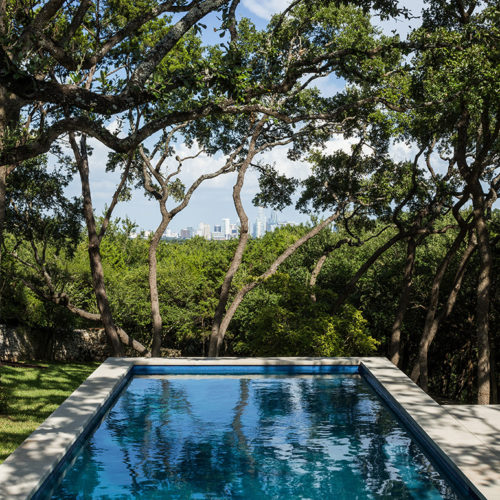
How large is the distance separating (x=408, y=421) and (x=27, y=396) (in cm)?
712

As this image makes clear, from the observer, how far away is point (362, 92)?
13500 mm

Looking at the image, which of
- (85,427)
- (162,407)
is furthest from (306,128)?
(85,427)

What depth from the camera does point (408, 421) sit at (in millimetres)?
6801

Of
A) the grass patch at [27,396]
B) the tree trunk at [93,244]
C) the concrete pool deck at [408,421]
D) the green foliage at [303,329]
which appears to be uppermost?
the tree trunk at [93,244]

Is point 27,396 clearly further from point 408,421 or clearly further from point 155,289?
point 408,421

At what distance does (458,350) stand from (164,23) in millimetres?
12557

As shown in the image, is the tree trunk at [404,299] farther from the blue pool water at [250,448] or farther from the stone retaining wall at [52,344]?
the stone retaining wall at [52,344]

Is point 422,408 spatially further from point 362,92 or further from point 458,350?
point 458,350

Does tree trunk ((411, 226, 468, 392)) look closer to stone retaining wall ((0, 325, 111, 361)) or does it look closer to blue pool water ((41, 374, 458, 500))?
blue pool water ((41, 374, 458, 500))

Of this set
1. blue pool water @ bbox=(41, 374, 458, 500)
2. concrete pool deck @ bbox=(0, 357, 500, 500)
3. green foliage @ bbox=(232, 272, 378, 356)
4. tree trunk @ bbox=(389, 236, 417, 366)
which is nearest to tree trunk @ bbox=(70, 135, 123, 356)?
green foliage @ bbox=(232, 272, 378, 356)

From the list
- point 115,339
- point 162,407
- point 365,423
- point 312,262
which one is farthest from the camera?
point 312,262

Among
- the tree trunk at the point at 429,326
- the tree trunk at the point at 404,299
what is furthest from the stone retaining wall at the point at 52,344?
the tree trunk at the point at 429,326

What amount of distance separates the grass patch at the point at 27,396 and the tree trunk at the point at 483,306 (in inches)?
319

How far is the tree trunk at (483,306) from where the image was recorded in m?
12.0
